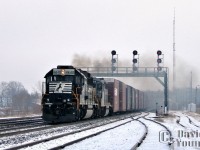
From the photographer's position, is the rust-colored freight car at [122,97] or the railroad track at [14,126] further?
the rust-colored freight car at [122,97]

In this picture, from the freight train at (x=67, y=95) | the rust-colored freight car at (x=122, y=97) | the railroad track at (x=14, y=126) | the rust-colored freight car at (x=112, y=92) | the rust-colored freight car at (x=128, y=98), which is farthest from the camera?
the rust-colored freight car at (x=128, y=98)

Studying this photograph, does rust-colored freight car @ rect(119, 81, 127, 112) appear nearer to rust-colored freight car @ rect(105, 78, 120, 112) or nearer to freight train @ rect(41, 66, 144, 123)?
rust-colored freight car @ rect(105, 78, 120, 112)

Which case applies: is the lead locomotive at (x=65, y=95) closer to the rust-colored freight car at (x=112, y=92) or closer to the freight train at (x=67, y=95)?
the freight train at (x=67, y=95)

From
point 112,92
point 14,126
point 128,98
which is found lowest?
point 14,126

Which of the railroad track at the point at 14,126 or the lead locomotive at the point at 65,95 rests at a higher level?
the lead locomotive at the point at 65,95

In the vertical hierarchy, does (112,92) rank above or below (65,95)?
above

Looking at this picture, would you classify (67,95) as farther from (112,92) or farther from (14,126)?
(112,92)

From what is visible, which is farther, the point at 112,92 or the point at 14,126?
the point at 112,92

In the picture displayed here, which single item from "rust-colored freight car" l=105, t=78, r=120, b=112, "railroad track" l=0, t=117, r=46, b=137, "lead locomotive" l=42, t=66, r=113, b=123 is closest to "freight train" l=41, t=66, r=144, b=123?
"lead locomotive" l=42, t=66, r=113, b=123

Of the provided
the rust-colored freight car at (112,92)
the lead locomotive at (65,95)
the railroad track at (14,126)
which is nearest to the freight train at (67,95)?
the lead locomotive at (65,95)

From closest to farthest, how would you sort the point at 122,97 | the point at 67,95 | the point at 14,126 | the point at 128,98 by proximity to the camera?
1. the point at 14,126
2. the point at 67,95
3. the point at 122,97
4. the point at 128,98

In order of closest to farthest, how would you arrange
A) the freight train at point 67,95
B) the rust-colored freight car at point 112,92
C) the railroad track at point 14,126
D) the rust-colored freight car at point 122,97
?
the railroad track at point 14,126, the freight train at point 67,95, the rust-colored freight car at point 112,92, the rust-colored freight car at point 122,97

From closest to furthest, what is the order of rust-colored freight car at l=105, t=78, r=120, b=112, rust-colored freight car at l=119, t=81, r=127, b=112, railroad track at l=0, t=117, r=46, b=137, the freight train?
1. railroad track at l=0, t=117, r=46, b=137
2. the freight train
3. rust-colored freight car at l=105, t=78, r=120, b=112
4. rust-colored freight car at l=119, t=81, r=127, b=112

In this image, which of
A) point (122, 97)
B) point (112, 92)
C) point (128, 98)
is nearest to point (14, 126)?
point (112, 92)
